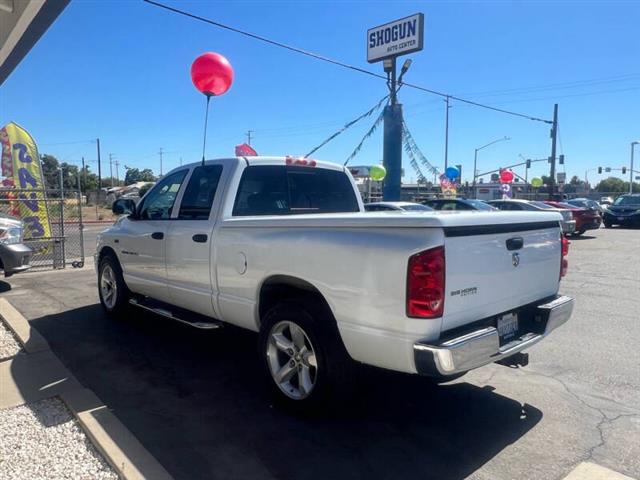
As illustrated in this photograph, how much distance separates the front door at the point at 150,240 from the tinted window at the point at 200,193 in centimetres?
23

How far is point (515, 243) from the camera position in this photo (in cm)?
330

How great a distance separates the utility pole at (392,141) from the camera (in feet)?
68.4

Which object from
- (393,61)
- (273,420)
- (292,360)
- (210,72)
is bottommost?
(273,420)

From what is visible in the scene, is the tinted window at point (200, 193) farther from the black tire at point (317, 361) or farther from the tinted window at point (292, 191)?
the black tire at point (317, 361)

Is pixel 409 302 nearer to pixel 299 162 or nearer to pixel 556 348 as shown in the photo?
pixel 299 162

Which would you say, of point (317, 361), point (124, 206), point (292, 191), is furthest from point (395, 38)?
point (317, 361)

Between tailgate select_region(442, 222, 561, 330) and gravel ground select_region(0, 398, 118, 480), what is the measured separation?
2265 millimetres

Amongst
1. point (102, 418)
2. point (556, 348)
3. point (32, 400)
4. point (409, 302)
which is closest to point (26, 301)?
point (32, 400)

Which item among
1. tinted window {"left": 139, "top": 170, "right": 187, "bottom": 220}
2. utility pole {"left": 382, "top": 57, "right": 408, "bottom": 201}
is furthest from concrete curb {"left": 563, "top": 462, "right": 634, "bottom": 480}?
utility pole {"left": 382, "top": 57, "right": 408, "bottom": 201}

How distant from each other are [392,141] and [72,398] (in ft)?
62.3

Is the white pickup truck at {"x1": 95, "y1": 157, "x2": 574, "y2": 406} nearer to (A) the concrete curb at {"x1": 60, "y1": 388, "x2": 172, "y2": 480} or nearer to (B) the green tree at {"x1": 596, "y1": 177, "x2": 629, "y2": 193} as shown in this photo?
(A) the concrete curb at {"x1": 60, "y1": 388, "x2": 172, "y2": 480}

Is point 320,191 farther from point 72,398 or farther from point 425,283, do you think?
point 72,398

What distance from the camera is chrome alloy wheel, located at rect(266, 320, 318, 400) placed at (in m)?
3.45

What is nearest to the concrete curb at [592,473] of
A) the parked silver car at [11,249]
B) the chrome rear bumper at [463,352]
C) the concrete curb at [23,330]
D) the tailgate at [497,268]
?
the chrome rear bumper at [463,352]
